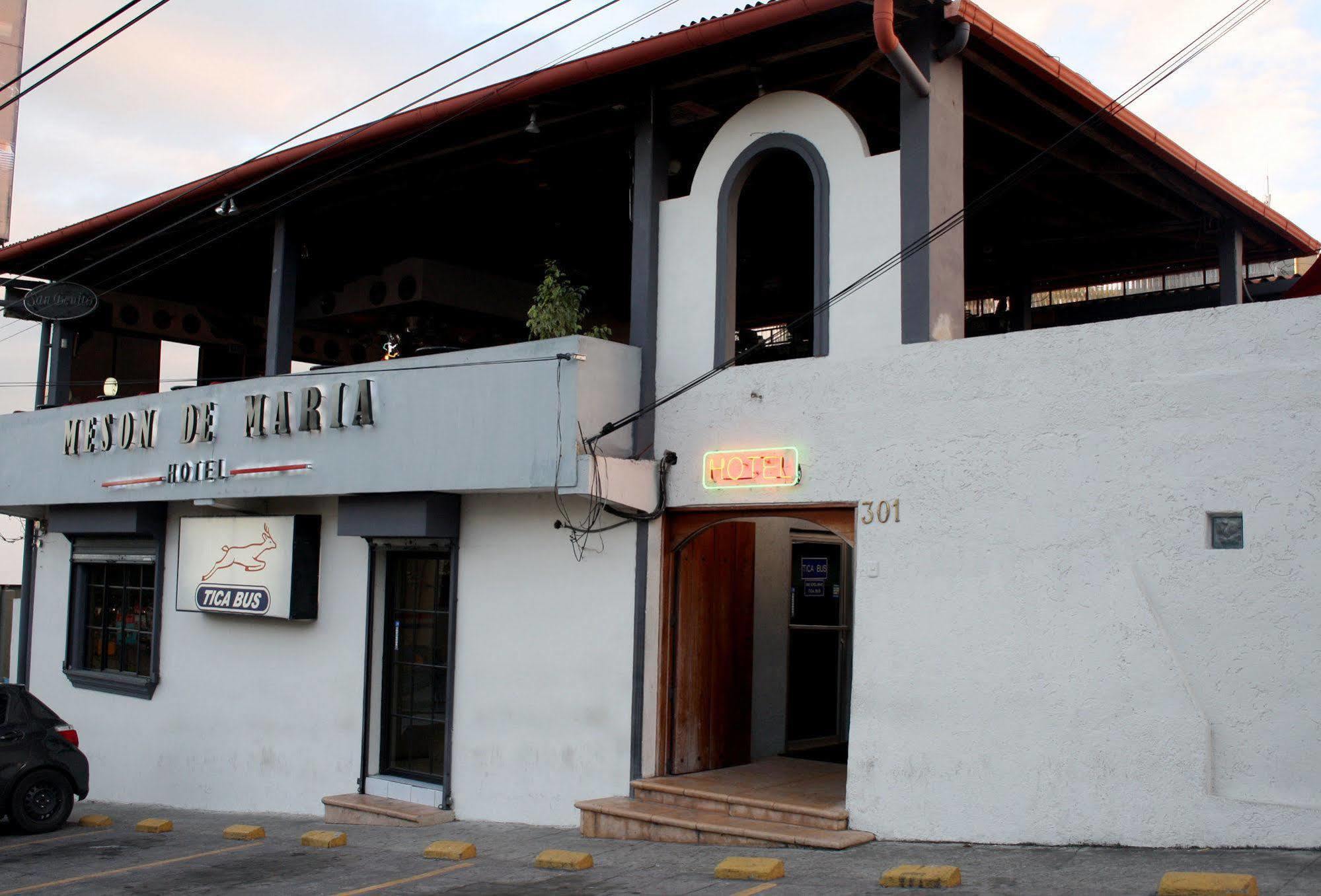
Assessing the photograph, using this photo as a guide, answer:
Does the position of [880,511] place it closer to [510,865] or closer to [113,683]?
[510,865]

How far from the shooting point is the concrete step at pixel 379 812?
11.2 meters

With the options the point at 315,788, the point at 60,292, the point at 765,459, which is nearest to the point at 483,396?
the point at 765,459

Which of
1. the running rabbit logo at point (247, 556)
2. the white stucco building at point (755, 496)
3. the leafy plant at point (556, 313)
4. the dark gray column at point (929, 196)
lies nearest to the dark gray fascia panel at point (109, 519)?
the white stucco building at point (755, 496)

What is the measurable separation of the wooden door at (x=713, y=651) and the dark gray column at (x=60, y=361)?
1104cm

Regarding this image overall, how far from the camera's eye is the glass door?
39.3 feet

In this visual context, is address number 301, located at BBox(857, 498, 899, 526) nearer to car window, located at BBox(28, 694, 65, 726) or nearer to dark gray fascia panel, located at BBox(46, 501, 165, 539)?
car window, located at BBox(28, 694, 65, 726)

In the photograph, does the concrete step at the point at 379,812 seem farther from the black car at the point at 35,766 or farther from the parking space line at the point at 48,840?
the black car at the point at 35,766

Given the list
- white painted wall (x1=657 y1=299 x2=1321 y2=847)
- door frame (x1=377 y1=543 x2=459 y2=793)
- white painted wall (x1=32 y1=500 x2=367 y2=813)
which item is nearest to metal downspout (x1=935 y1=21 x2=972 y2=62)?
white painted wall (x1=657 y1=299 x2=1321 y2=847)

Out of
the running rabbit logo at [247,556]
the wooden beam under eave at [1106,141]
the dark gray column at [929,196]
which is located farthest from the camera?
the running rabbit logo at [247,556]

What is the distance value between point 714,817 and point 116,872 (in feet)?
16.1

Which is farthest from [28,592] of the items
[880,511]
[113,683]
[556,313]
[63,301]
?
[880,511]

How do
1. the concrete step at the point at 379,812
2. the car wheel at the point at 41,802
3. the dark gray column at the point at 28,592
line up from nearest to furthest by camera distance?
1. the concrete step at the point at 379,812
2. the car wheel at the point at 41,802
3. the dark gray column at the point at 28,592

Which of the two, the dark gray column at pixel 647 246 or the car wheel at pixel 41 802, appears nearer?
the dark gray column at pixel 647 246

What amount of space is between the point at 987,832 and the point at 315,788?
24.1ft
